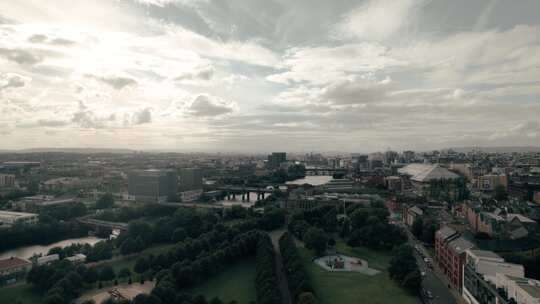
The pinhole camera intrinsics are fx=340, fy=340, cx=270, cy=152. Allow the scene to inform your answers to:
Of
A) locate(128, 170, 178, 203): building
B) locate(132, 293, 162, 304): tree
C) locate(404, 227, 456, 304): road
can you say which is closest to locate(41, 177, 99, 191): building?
locate(128, 170, 178, 203): building

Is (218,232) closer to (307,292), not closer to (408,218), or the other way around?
(307,292)

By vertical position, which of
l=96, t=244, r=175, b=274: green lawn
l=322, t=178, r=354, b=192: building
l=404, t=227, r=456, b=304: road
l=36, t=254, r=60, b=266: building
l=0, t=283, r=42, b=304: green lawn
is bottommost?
l=0, t=283, r=42, b=304: green lawn

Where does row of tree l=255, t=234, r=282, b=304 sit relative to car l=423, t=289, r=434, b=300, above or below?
above

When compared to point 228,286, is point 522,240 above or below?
above

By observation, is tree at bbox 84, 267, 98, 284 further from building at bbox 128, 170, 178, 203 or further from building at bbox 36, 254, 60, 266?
building at bbox 128, 170, 178, 203

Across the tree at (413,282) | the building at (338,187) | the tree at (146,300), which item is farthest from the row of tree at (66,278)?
the building at (338,187)

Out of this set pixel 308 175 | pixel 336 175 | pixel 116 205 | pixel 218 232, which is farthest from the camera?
Result: pixel 308 175

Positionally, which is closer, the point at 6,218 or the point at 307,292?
the point at 307,292

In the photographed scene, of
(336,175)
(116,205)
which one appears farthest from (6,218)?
(336,175)
